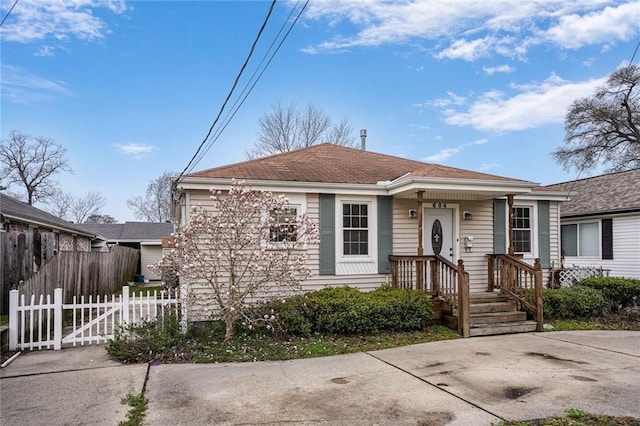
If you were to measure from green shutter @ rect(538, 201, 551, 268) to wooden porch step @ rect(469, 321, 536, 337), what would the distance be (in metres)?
2.82

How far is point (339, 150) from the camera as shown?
1274cm

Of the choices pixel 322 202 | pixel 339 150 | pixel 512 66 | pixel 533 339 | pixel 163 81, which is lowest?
pixel 533 339

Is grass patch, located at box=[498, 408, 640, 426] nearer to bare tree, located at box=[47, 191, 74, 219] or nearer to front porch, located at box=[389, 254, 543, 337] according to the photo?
front porch, located at box=[389, 254, 543, 337]

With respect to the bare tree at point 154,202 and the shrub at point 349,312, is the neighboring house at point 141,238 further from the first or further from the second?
the shrub at point 349,312

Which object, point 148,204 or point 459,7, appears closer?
point 459,7

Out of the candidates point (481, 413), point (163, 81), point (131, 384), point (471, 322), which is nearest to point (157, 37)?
point (163, 81)

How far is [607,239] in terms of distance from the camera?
46.7ft

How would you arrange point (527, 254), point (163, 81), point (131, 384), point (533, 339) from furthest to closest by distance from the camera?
point (163, 81) → point (527, 254) → point (533, 339) → point (131, 384)

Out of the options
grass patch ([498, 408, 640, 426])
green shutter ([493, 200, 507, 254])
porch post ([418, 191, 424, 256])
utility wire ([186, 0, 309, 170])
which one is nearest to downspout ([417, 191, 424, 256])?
porch post ([418, 191, 424, 256])

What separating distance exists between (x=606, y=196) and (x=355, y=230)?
430 inches

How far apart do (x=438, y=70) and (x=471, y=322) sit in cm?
816

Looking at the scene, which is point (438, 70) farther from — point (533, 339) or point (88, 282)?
point (88, 282)

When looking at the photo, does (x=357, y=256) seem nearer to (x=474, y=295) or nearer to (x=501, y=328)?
(x=474, y=295)

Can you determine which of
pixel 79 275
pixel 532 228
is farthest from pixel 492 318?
pixel 79 275
